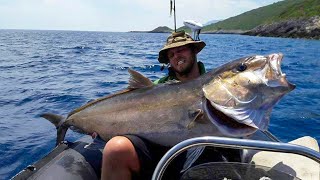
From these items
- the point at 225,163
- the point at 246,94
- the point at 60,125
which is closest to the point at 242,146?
the point at 225,163

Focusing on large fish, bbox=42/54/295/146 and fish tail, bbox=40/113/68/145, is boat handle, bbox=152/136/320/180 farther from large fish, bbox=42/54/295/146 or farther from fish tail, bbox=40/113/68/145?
fish tail, bbox=40/113/68/145

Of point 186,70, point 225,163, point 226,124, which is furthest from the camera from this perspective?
point 186,70

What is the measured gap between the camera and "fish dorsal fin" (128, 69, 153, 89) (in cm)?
437

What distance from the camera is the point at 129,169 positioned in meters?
3.90

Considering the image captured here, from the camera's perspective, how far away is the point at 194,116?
12.7 ft

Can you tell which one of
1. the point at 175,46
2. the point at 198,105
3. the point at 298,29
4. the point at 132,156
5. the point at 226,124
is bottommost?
the point at 298,29

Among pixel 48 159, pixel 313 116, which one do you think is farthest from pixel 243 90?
pixel 313 116

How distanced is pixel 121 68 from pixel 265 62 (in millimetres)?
19392

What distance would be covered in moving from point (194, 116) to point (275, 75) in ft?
2.91

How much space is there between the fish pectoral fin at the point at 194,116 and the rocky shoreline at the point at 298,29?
78415 mm

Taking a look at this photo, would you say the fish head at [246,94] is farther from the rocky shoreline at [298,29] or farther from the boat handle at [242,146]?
the rocky shoreline at [298,29]

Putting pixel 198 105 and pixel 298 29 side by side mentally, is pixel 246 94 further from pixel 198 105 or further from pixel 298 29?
pixel 298 29

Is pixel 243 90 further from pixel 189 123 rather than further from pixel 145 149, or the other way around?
pixel 145 149

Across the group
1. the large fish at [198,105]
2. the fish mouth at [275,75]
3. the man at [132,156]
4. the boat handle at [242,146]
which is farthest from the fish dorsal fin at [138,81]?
the boat handle at [242,146]
